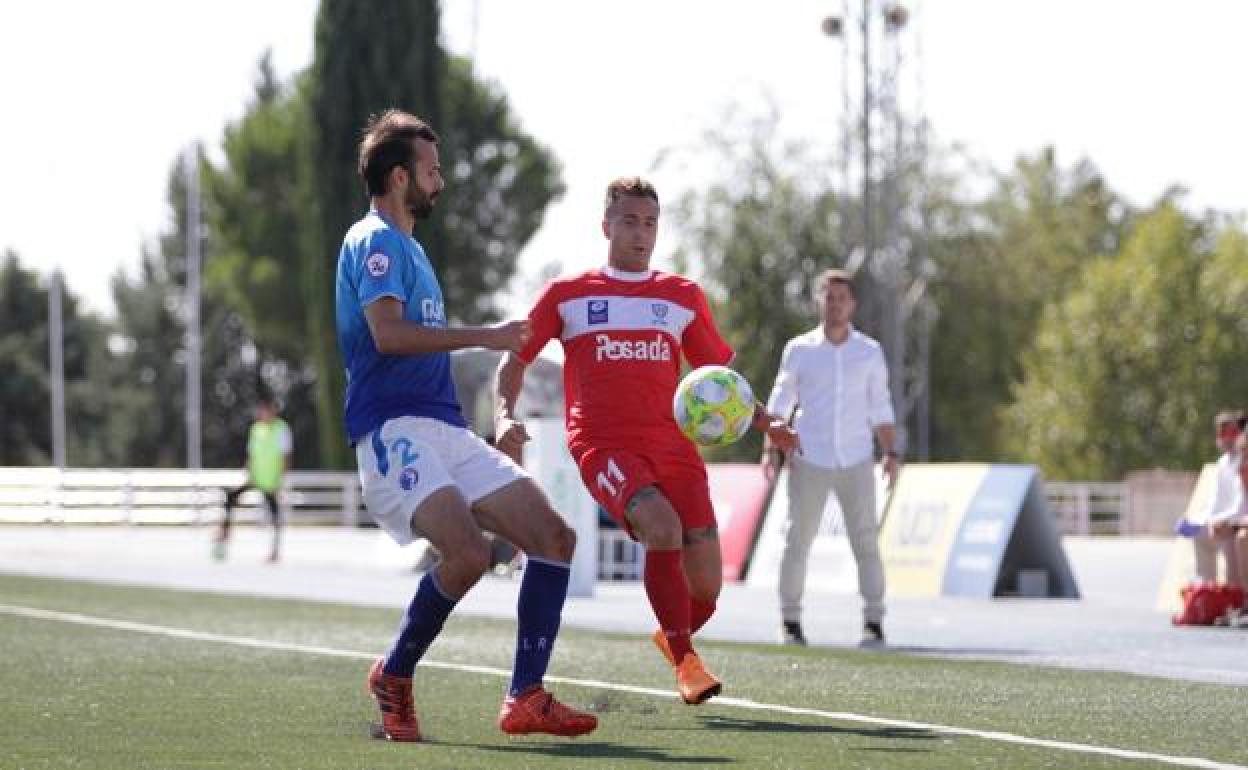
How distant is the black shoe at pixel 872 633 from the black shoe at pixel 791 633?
357 mm

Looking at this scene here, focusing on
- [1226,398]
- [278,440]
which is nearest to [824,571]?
[278,440]

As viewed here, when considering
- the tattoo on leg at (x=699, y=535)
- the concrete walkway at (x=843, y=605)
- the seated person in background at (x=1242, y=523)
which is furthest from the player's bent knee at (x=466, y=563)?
the seated person in background at (x=1242, y=523)

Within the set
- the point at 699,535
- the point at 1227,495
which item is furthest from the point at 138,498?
the point at 699,535

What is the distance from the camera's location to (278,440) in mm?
33594

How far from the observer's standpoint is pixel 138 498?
190 ft

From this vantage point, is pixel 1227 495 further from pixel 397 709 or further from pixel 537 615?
pixel 397 709

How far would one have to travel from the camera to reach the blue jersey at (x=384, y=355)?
8.75m

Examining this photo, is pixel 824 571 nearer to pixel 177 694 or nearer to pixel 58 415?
pixel 177 694

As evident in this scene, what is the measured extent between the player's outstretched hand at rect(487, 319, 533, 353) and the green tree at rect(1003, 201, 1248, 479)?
172 feet

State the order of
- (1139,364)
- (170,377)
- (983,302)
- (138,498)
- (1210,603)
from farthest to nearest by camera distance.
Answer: (170,377) → (983,302) → (1139,364) → (138,498) → (1210,603)

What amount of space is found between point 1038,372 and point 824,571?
3992 centimetres

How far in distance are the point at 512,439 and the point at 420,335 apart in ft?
2.95

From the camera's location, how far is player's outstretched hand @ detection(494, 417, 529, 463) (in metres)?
9.38

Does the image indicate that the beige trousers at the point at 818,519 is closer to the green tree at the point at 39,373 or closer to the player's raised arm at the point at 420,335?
the player's raised arm at the point at 420,335
